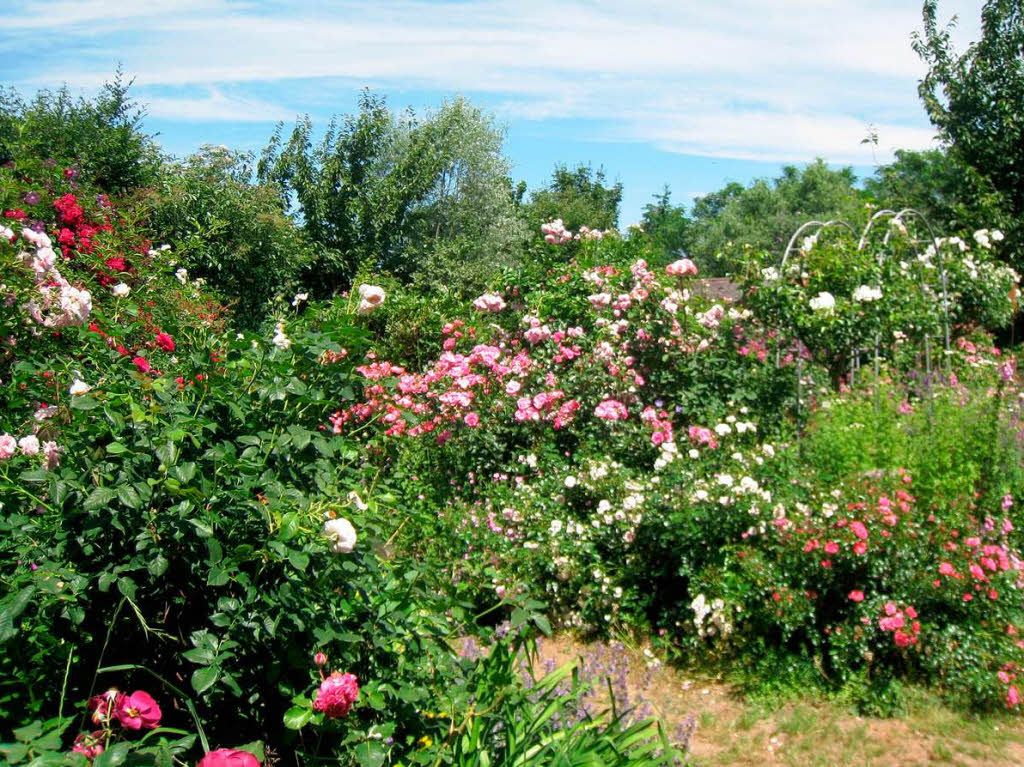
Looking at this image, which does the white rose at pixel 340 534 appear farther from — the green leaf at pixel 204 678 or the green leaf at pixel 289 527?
the green leaf at pixel 204 678

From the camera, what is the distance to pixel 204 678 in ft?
5.15

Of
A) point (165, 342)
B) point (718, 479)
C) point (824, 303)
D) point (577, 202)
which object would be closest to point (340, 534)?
point (165, 342)

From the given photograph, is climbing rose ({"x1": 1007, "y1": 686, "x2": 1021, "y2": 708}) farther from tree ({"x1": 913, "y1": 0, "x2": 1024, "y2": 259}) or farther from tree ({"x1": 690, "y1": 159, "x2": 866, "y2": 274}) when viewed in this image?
tree ({"x1": 690, "y1": 159, "x2": 866, "y2": 274})

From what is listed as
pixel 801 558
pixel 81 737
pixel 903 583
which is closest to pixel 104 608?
pixel 81 737

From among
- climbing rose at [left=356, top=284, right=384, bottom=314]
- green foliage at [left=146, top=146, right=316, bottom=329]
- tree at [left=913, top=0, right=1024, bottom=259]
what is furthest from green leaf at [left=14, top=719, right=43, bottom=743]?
tree at [left=913, top=0, right=1024, bottom=259]

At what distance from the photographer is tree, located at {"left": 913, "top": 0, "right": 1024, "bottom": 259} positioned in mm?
11883

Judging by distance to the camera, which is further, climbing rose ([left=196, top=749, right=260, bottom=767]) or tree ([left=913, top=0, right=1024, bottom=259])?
tree ([left=913, top=0, right=1024, bottom=259])

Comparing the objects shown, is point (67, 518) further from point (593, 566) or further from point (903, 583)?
point (903, 583)

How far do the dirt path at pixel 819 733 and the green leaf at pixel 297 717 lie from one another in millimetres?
1370

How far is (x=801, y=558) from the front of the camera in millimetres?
3697

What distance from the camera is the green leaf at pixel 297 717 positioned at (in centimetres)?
169

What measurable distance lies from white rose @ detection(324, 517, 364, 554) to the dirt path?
4.74 ft

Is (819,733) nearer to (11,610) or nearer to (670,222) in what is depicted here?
(11,610)

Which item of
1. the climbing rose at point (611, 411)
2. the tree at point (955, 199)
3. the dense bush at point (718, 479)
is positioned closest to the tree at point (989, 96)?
the tree at point (955, 199)
